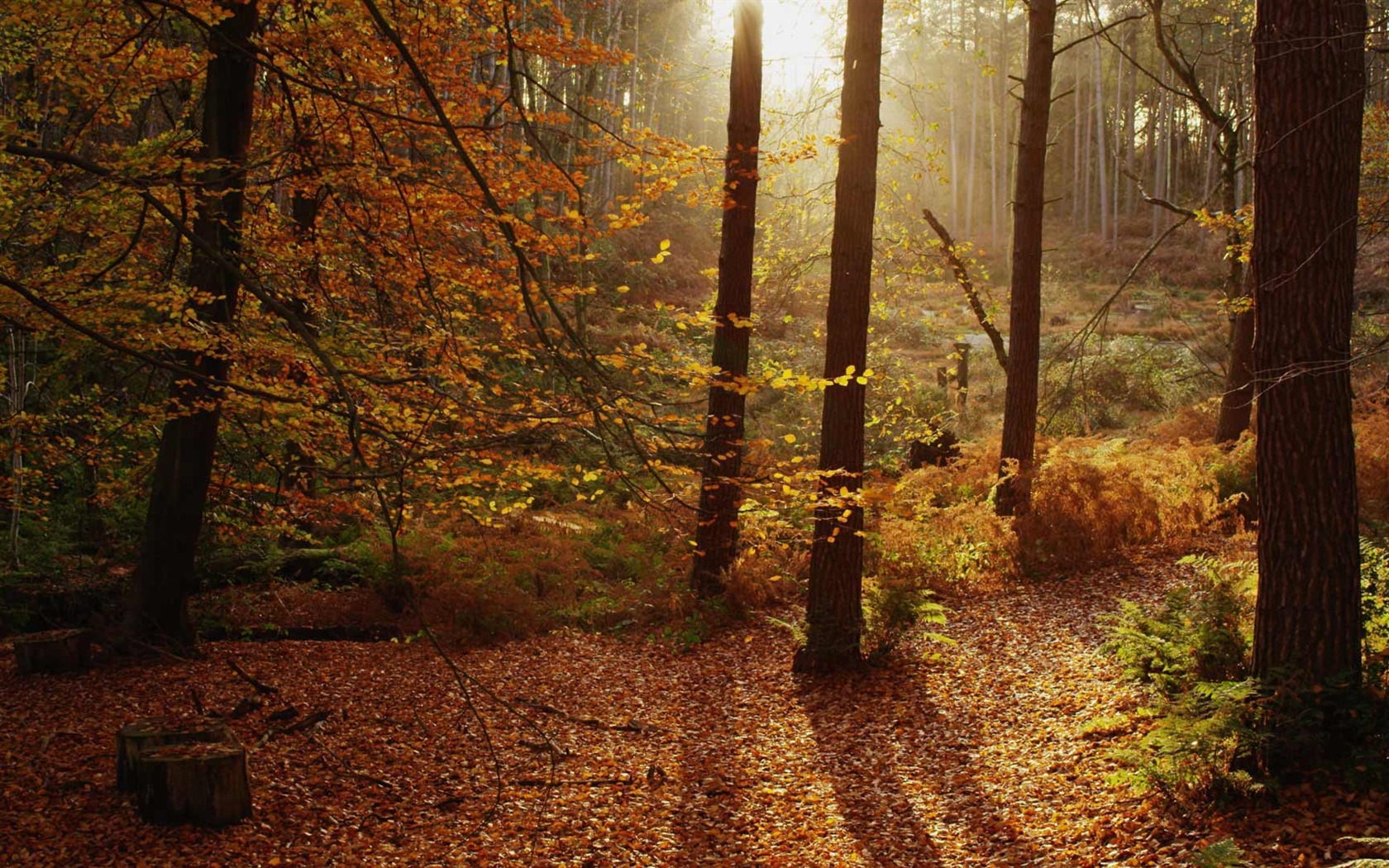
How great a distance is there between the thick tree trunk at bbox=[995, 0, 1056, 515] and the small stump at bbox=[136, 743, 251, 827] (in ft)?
28.8

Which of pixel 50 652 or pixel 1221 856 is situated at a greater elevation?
pixel 1221 856

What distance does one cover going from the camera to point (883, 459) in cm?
1619

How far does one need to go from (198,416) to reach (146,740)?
331 centimetres

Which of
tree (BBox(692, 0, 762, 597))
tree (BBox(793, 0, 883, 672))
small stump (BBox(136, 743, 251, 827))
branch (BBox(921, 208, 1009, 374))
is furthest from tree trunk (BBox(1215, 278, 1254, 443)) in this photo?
small stump (BBox(136, 743, 251, 827))

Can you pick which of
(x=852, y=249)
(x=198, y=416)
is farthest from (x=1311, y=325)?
(x=198, y=416)

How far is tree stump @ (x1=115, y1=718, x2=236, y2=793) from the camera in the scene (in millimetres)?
5289

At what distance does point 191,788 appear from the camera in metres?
5.01

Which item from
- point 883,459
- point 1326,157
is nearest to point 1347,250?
point 1326,157

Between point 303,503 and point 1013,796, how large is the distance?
25.0 ft

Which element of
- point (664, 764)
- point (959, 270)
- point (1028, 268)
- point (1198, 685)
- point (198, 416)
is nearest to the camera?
point (1198, 685)

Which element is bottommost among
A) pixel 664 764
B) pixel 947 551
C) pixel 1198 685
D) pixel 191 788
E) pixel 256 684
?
pixel 664 764

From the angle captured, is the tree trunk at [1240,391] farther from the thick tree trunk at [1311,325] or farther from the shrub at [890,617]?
the thick tree trunk at [1311,325]

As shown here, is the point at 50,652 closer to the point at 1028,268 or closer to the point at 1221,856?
the point at 1221,856

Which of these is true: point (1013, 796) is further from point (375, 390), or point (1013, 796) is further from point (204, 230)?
point (204, 230)
